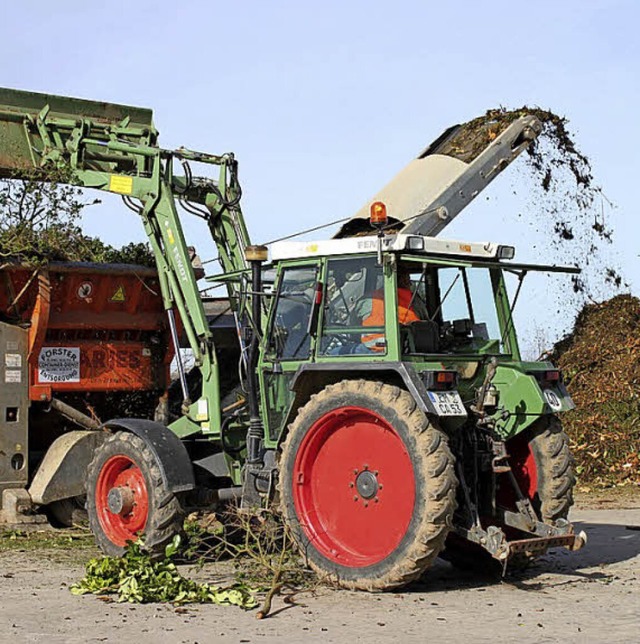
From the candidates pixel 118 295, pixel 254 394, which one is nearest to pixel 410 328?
pixel 254 394

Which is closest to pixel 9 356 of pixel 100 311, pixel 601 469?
pixel 100 311

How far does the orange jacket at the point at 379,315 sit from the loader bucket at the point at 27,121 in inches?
162

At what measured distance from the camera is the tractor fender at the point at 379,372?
797 cm

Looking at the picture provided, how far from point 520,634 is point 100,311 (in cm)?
619

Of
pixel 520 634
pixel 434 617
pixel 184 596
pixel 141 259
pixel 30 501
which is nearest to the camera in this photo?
pixel 520 634

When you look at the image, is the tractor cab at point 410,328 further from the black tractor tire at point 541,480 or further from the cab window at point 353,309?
the black tractor tire at point 541,480

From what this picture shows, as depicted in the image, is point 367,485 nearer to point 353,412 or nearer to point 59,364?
point 353,412

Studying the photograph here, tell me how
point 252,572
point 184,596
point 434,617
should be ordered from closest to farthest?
point 434,617, point 184,596, point 252,572

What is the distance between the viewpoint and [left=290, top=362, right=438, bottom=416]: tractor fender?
7.97 meters

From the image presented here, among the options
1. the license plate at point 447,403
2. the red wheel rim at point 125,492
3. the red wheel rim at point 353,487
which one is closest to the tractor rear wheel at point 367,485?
the red wheel rim at point 353,487

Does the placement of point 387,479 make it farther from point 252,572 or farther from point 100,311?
point 100,311

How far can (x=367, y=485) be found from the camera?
8.36 metres

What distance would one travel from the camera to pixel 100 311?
1173 centimetres

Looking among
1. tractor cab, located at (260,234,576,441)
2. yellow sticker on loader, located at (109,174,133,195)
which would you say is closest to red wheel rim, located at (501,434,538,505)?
tractor cab, located at (260,234,576,441)
